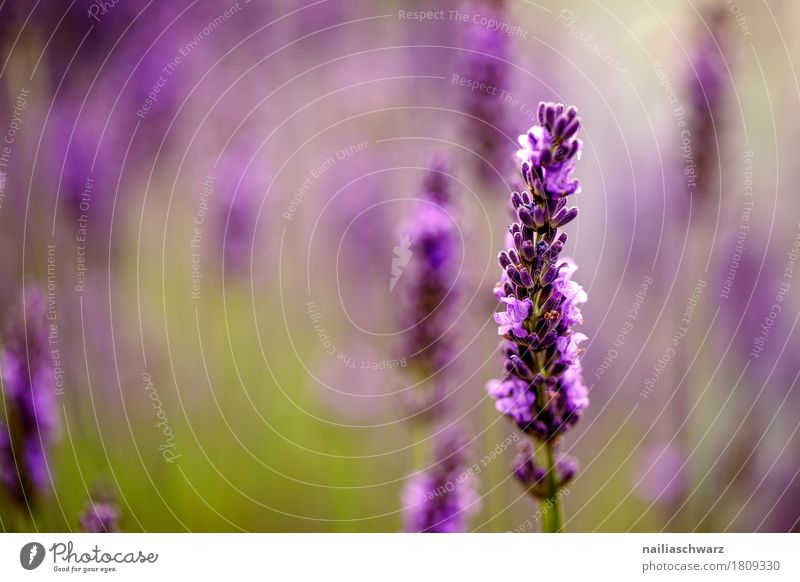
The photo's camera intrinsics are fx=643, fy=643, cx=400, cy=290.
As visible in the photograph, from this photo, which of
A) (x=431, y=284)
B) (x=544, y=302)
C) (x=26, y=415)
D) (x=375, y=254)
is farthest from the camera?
(x=375, y=254)

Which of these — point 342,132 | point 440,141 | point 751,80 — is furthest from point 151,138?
point 751,80

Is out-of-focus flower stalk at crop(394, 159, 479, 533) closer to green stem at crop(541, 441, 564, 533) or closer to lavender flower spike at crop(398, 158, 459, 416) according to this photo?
lavender flower spike at crop(398, 158, 459, 416)

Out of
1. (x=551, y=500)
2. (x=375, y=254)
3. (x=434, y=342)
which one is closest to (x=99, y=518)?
(x=434, y=342)

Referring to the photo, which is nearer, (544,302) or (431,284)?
(544,302)

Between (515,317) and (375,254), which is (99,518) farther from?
(375,254)

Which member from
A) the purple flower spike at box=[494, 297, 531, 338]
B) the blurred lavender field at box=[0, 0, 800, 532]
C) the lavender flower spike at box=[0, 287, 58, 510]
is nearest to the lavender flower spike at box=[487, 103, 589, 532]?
the purple flower spike at box=[494, 297, 531, 338]
